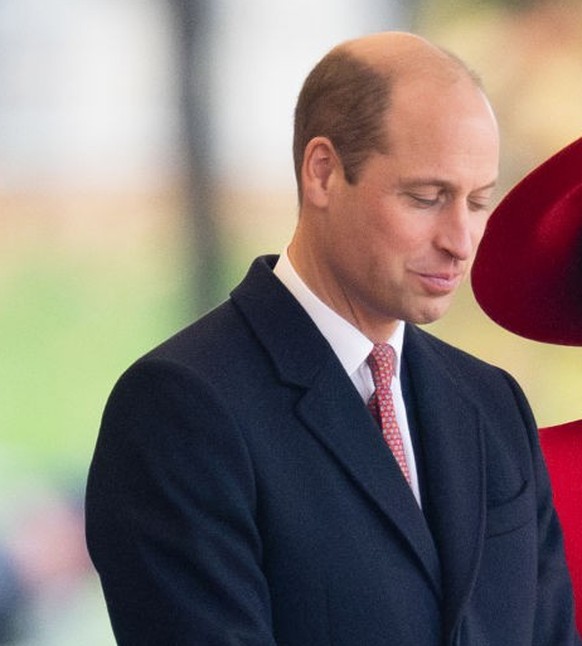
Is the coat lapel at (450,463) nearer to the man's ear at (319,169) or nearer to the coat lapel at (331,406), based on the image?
the coat lapel at (331,406)

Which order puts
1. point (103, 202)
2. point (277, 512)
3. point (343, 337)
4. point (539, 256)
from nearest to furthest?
point (277, 512)
point (343, 337)
point (539, 256)
point (103, 202)

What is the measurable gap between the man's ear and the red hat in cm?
45

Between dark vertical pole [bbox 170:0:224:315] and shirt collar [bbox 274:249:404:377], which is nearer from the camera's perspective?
shirt collar [bbox 274:249:404:377]

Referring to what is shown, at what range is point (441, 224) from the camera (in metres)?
1.52

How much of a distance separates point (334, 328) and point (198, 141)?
1.41 meters

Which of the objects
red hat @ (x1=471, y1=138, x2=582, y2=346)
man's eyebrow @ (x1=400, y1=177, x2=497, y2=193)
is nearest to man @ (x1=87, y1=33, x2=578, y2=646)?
man's eyebrow @ (x1=400, y1=177, x2=497, y2=193)

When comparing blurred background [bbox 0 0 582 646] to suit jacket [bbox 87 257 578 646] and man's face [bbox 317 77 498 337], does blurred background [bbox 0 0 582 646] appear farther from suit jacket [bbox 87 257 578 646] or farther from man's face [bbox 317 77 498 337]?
man's face [bbox 317 77 498 337]

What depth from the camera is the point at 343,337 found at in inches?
64.0

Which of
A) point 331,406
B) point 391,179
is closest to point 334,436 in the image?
point 331,406

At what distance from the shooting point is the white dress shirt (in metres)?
1.62

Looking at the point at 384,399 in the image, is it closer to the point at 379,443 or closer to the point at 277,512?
the point at 379,443

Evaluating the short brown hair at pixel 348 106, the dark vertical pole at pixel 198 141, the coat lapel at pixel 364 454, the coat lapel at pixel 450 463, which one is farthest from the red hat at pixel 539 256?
the dark vertical pole at pixel 198 141

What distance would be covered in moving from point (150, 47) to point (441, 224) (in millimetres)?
1523

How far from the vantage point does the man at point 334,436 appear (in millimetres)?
1484
